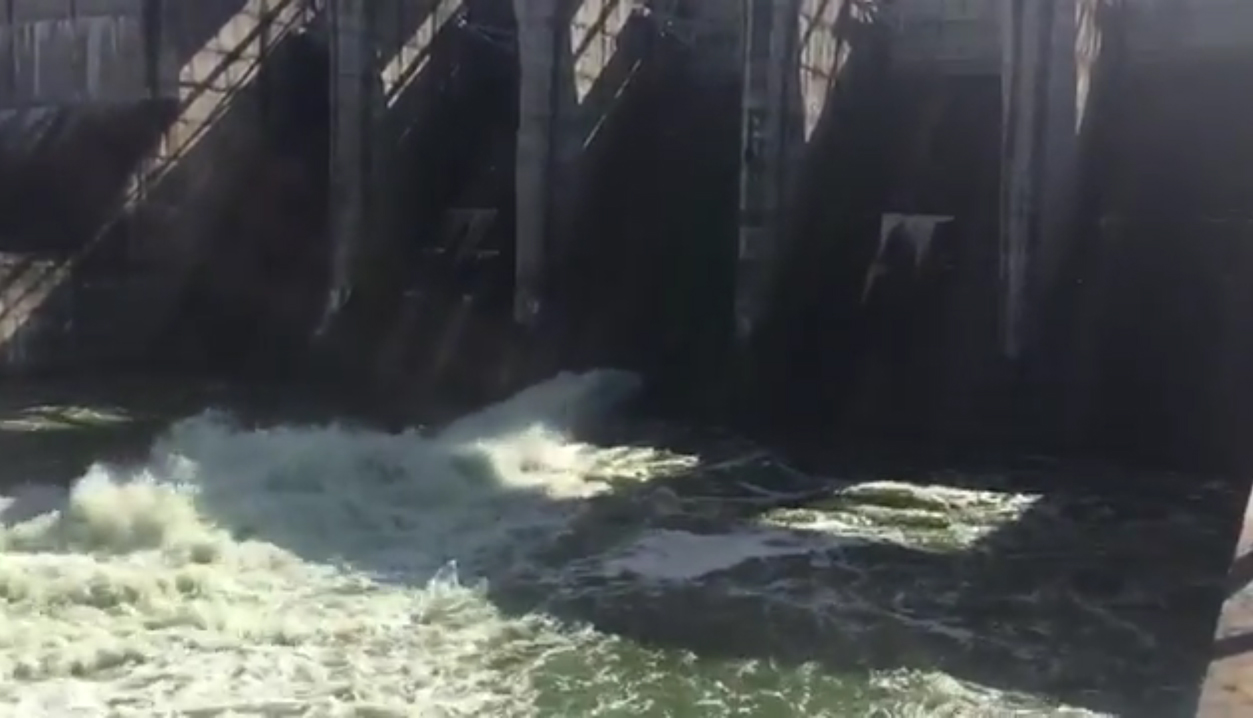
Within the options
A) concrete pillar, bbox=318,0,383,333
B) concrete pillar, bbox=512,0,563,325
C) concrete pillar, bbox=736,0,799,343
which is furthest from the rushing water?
concrete pillar, bbox=318,0,383,333

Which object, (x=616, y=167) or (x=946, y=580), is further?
(x=616, y=167)

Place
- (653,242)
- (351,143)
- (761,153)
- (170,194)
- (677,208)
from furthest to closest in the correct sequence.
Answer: (170,194) < (351,143) < (677,208) < (653,242) < (761,153)

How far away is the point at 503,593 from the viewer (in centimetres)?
920

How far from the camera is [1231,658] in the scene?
16.2 ft

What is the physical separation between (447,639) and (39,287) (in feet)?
36.0

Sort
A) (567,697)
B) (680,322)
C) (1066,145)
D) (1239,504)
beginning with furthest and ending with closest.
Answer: (680,322), (1066,145), (1239,504), (567,697)

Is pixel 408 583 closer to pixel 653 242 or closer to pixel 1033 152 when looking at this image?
pixel 1033 152

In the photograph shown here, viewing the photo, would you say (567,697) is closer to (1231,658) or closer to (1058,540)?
(1231,658)

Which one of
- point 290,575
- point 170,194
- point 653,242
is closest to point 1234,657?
point 290,575

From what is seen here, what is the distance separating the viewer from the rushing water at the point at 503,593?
293 inches

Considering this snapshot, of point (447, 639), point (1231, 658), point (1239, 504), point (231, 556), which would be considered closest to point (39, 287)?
point (231, 556)

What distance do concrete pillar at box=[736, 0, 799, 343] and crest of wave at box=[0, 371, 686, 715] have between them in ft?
8.85

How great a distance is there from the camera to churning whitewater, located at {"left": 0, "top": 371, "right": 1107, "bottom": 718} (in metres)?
7.40

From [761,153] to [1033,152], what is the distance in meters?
2.94
